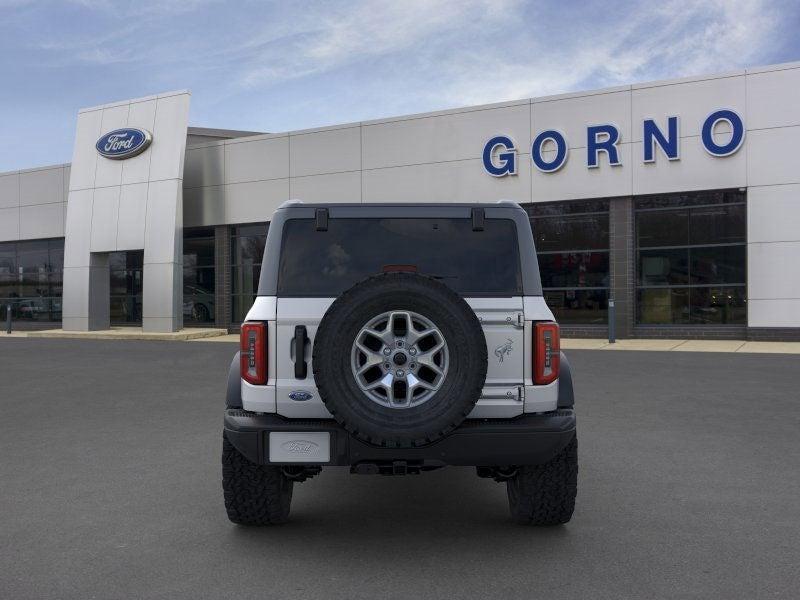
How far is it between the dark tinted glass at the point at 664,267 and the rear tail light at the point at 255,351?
60.0 ft

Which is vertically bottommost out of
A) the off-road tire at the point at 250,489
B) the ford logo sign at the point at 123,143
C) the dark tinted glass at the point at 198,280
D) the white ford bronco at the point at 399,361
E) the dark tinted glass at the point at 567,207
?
the off-road tire at the point at 250,489

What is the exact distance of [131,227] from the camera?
24.9 m

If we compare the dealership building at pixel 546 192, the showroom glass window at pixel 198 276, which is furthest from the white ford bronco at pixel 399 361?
Answer: the showroom glass window at pixel 198 276

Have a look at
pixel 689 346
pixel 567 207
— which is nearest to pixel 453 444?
pixel 689 346

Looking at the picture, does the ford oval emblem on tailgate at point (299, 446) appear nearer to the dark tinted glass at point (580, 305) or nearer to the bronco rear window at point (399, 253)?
the bronco rear window at point (399, 253)

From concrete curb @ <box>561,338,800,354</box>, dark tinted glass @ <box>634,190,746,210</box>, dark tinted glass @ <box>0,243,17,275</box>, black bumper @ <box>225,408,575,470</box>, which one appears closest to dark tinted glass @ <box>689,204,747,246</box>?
dark tinted glass @ <box>634,190,746,210</box>

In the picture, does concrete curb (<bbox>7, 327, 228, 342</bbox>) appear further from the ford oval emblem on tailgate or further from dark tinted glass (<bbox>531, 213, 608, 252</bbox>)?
the ford oval emblem on tailgate

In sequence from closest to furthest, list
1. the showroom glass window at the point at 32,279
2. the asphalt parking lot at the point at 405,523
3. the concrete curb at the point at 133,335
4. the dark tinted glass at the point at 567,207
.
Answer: the asphalt parking lot at the point at 405,523, the dark tinted glass at the point at 567,207, the concrete curb at the point at 133,335, the showroom glass window at the point at 32,279

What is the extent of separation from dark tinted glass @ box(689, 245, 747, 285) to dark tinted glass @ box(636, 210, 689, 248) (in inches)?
22.1

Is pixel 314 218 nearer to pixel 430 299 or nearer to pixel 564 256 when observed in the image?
pixel 430 299

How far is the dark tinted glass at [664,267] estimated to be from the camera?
19859 mm

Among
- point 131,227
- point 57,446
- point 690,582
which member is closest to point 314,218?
point 690,582

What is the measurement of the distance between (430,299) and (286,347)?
2.89 feet

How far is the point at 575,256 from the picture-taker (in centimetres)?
2109
